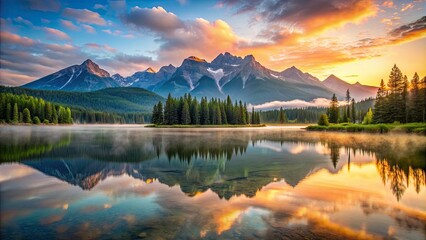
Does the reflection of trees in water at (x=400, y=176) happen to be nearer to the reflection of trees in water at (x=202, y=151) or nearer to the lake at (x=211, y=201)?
the lake at (x=211, y=201)

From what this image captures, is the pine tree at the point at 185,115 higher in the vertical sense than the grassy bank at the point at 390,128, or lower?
higher

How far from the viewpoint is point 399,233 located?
823 cm

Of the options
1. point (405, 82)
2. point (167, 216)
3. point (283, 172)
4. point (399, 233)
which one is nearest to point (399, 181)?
point (283, 172)

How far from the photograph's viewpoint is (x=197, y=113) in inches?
5017

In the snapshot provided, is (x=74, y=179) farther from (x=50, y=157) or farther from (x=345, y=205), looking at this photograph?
(x=345, y=205)

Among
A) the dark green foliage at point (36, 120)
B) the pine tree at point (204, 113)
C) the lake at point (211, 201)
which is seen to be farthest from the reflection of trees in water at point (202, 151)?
the dark green foliage at point (36, 120)

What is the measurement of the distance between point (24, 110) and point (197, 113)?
81.9 meters

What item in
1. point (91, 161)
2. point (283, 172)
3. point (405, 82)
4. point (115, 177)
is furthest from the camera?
point (405, 82)

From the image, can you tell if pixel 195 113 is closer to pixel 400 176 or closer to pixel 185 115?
pixel 185 115

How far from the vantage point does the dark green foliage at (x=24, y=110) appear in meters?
123

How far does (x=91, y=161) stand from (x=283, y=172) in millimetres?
15501

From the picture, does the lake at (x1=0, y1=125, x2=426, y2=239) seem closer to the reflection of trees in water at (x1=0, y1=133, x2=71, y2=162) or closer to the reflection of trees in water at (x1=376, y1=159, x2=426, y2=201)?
the reflection of trees in water at (x1=376, y1=159, x2=426, y2=201)

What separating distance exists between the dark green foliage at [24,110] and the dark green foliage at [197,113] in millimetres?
59747

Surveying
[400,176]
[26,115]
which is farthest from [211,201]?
[26,115]
